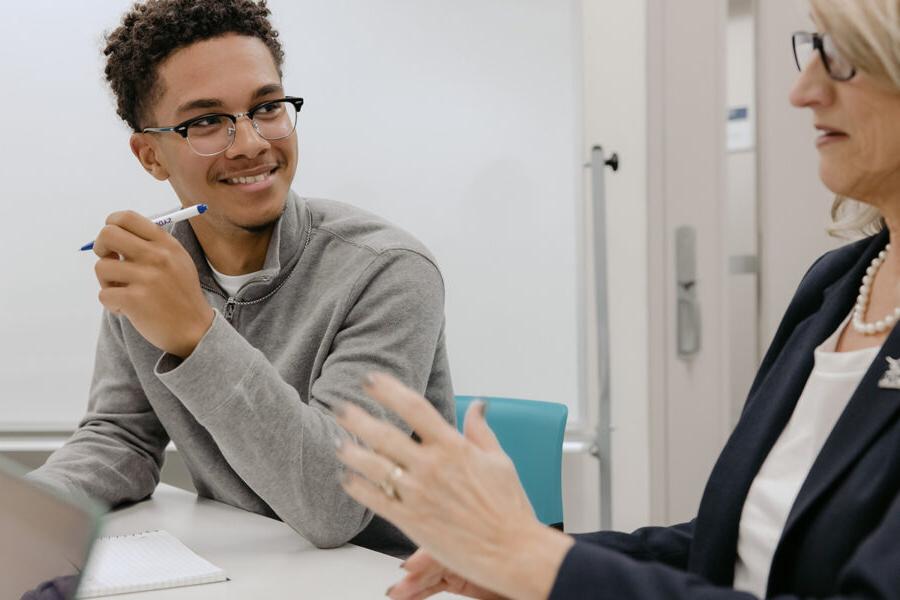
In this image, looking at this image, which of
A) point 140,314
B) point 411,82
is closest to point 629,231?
point 411,82

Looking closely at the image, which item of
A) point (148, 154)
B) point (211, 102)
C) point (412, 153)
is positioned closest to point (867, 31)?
point (211, 102)

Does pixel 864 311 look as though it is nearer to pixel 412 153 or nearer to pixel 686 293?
pixel 686 293

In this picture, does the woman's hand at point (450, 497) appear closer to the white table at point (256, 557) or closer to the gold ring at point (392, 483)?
the gold ring at point (392, 483)

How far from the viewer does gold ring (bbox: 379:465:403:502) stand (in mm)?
642

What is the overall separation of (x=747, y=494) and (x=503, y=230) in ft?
5.40

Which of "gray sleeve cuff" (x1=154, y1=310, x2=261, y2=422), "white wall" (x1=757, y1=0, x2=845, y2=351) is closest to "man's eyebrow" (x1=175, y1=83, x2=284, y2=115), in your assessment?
"gray sleeve cuff" (x1=154, y1=310, x2=261, y2=422)

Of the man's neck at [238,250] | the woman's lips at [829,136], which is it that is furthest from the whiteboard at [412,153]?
the woman's lips at [829,136]

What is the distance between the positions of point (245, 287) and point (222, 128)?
0.26 m

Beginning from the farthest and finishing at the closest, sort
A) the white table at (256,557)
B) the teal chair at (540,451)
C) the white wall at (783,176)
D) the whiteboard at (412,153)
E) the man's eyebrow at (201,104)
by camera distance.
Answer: the whiteboard at (412,153), the white wall at (783,176), the teal chair at (540,451), the man's eyebrow at (201,104), the white table at (256,557)

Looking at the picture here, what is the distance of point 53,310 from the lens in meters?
2.59

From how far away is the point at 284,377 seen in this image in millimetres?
1418

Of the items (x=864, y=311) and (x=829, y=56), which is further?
(x=864, y=311)

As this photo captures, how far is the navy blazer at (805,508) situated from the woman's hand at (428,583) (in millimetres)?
186

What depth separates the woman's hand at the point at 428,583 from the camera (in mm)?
860
